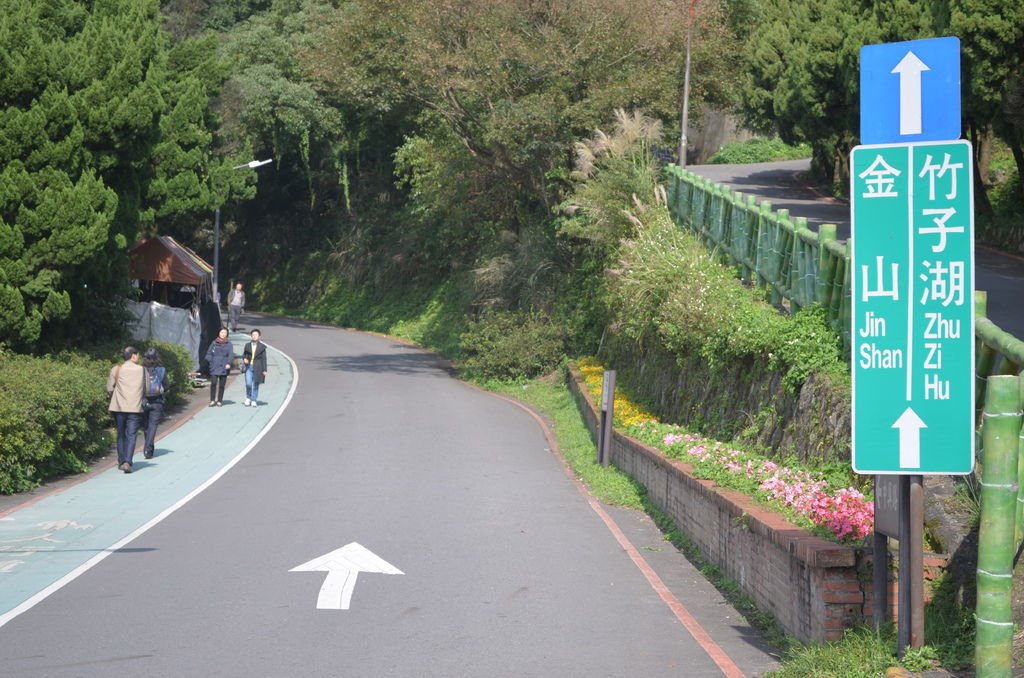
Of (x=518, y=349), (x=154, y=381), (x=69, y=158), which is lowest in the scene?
(x=154, y=381)

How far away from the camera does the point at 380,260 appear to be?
180 feet

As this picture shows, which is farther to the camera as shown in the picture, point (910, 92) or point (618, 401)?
point (618, 401)

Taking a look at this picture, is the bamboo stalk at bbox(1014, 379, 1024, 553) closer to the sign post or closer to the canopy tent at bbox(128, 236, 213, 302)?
the sign post

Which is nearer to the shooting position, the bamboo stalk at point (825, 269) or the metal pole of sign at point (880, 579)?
the metal pole of sign at point (880, 579)

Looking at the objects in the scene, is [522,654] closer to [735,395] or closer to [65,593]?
[65,593]

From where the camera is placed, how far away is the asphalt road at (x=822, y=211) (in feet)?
56.3

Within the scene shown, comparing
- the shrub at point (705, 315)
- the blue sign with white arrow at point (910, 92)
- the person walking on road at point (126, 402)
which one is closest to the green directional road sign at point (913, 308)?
the blue sign with white arrow at point (910, 92)

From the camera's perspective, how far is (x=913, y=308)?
6754mm

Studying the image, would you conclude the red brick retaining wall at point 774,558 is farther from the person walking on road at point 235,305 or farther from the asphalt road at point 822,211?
the person walking on road at point 235,305

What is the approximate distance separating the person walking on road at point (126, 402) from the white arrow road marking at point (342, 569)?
6.79 m

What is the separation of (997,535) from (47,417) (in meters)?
13.5

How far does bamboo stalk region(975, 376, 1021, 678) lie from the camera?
6.11 m

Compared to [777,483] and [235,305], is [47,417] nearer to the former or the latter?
[777,483]

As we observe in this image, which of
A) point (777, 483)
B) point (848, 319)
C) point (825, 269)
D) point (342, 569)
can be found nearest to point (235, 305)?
point (825, 269)
